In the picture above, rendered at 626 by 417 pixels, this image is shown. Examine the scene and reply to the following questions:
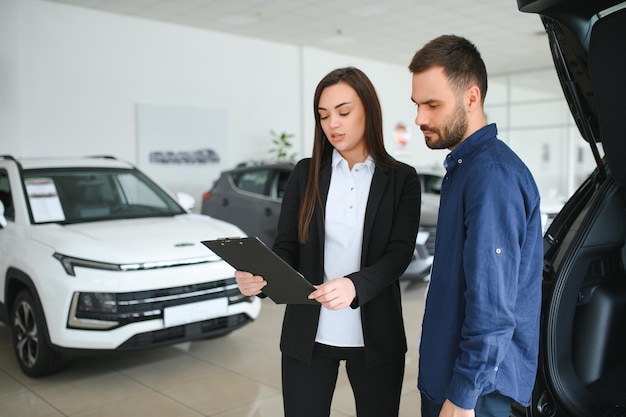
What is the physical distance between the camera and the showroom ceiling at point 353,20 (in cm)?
942

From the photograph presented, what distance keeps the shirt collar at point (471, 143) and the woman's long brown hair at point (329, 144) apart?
16.7 inches

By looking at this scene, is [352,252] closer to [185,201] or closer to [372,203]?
[372,203]

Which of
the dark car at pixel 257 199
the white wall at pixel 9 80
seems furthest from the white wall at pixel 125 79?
the dark car at pixel 257 199

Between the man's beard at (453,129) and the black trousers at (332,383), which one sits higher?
the man's beard at (453,129)

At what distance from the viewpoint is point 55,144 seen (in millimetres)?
9141

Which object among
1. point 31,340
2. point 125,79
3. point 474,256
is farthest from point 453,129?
point 125,79

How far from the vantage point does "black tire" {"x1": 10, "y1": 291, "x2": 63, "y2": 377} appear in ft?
12.9

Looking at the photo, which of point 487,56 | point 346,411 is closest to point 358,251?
point 346,411

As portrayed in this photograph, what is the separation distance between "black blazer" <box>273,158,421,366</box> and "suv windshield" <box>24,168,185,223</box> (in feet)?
10.1

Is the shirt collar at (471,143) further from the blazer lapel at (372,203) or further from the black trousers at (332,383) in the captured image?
the black trousers at (332,383)

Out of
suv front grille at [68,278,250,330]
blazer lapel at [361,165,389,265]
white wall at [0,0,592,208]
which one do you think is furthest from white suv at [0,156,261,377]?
white wall at [0,0,592,208]

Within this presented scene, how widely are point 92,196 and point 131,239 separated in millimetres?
913

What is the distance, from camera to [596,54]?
1702 millimetres

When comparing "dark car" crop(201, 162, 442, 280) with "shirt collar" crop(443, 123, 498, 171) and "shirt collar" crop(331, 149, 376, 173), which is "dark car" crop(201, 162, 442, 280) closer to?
"shirt collar" crop(331, 149, 376, 173)
